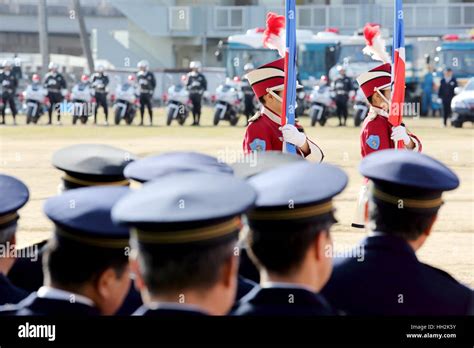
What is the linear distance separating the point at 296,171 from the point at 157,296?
69cm

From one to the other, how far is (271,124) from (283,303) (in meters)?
4.30

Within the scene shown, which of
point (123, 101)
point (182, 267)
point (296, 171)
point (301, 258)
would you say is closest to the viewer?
point (182, 267)

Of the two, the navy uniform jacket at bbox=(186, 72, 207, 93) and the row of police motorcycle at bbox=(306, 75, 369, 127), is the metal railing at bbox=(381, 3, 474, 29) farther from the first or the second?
the navy uniform jacket at bbox=(186, 72, 207, 93)

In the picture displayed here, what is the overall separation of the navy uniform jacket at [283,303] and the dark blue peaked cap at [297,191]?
204 mm

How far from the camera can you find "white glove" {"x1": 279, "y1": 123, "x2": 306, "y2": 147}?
7395mm

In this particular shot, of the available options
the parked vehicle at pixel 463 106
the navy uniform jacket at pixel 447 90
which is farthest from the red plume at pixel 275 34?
the navy uniform jacket at pixel 447 90

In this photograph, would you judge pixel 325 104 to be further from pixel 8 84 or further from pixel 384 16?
pixel 384 16

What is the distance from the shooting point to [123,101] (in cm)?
2903

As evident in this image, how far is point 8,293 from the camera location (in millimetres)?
3951

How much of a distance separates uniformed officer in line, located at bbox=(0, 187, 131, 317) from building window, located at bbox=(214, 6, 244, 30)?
40.1m

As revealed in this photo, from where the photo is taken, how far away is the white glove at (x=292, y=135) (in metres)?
7.39

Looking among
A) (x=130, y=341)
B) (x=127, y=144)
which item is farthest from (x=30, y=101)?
(x=130, y=341)

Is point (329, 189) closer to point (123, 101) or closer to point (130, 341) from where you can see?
point (130, 341)

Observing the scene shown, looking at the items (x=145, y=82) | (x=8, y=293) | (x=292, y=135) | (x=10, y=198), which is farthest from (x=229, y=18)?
(x=8, y=293)
